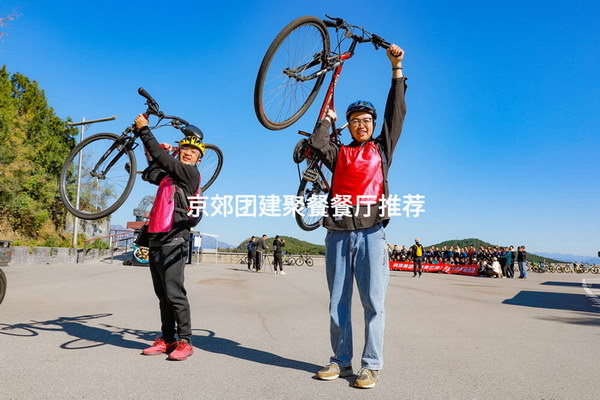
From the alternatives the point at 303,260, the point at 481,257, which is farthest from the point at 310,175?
the point at 303,260

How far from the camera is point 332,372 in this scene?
3191 mm

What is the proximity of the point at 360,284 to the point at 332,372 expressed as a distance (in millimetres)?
701

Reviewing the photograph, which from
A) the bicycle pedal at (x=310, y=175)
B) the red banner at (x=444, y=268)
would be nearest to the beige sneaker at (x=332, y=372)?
the bicycle pedal at (x=310, y=175)

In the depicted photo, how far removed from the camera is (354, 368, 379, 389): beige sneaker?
2992 mm

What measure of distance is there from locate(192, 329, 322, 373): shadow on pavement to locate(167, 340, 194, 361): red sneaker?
0.30m

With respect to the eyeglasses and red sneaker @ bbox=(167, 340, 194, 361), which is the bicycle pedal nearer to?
the eyeglasses

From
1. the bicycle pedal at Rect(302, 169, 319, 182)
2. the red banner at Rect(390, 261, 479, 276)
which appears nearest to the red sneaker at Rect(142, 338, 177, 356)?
the bicycle pedal at Rect(302, 169, 319, 182)

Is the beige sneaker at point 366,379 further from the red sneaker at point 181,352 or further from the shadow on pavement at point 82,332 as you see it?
the shadow on pavement at point 82,332

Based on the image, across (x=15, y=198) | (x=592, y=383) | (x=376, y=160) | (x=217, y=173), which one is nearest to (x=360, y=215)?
(x=376, y=160)

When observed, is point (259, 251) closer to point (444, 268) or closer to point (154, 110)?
point (444, 268)

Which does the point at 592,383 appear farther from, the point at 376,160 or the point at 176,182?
the point at 176,182

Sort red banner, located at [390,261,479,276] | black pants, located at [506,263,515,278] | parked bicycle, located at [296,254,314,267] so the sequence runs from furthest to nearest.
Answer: parked bicycle, located at [296,254,314,267], red banner, located at [390,261,479,276], black pants, located at [506,263,515,278]

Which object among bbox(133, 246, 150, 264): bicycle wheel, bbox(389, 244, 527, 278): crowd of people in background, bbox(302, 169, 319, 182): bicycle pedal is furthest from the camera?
bbox(389, 244, 527, 278): crowd of people in background

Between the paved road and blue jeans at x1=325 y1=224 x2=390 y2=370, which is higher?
blue jeans at x1=325 y1=224 x2=390 y2=370
